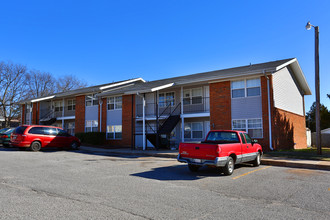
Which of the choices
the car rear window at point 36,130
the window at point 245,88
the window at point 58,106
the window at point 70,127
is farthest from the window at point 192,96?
the window at point 58,106

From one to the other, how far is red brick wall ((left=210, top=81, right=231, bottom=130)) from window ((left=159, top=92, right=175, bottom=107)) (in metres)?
4.06

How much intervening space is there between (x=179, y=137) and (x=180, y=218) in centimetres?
1622

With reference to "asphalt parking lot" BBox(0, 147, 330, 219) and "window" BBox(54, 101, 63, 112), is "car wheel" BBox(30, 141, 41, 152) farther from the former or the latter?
"window" BBox(54, 101, 63, 112)

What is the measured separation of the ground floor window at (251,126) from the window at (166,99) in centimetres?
590

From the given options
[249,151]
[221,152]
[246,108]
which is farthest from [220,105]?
[221,152]

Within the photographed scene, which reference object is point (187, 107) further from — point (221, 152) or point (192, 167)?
point (221, 152)

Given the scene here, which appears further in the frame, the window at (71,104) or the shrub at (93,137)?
the window at (71,104)

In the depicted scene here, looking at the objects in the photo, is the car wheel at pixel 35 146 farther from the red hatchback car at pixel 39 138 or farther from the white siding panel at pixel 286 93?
the white siding panel at pixel 286 93

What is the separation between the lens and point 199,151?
28.7 feet

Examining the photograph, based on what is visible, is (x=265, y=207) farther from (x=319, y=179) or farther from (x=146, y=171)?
(x=146, y=171)

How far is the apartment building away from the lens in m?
16.2

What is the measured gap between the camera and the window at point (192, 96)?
20.0 m

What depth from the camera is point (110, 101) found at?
78.2 ft

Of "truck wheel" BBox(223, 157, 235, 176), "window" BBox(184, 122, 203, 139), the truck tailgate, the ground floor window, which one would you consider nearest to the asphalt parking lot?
"truck wheel" BBox(223, 157, 235, 176)
